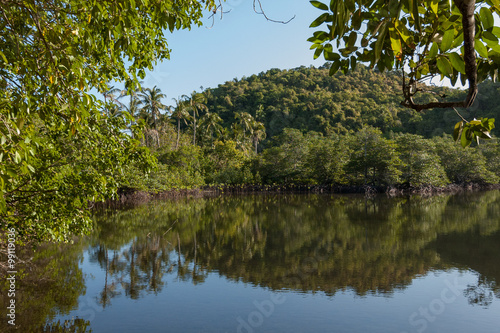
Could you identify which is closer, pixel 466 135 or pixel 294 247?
pixel 466 135

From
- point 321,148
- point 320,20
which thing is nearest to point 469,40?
point 320,20

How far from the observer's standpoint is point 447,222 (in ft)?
54.5

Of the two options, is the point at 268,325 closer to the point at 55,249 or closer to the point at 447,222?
the point at 55,249

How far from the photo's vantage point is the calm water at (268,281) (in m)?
6.54

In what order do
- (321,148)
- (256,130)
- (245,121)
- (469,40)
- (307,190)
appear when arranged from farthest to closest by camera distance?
(256,130) < (245,121) < (307,190) < (321,148) < (469,40)

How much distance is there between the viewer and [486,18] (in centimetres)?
138

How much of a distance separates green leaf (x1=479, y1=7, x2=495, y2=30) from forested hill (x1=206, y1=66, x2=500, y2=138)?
52961 millimetres

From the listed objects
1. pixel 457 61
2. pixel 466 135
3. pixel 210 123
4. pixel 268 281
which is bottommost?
pixel 268 281

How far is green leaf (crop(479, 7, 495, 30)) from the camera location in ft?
4.49

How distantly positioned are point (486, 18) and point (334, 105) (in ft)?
206

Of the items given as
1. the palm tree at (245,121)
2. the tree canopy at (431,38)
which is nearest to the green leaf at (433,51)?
the tree canopy at (431,38)

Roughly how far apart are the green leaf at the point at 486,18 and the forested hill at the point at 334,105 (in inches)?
2085

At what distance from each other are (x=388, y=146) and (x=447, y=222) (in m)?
19.5

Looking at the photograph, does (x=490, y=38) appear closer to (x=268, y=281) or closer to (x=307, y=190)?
(x=268, y=281)
